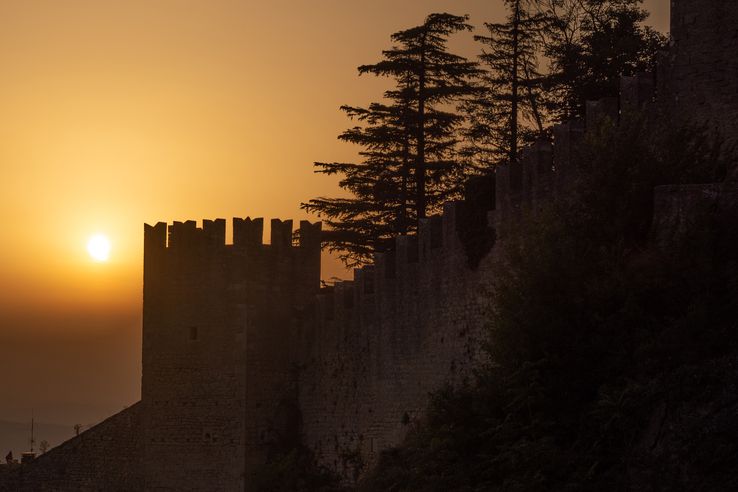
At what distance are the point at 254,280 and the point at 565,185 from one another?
13.6 meters

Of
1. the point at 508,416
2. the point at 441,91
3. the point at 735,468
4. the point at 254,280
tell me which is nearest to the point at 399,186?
the point at 441,91

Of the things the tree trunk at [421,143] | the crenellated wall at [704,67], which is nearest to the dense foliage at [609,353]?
the crenellated wall at [704,67]

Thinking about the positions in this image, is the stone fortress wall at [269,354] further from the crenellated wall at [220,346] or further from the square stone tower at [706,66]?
the square stone tower at [706,66]

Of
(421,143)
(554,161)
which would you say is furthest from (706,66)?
(421,143)

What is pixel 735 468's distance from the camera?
22000 millimetres

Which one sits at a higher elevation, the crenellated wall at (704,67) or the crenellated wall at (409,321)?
the crenellated wall at (704,67)

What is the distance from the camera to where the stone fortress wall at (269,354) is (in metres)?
36.2

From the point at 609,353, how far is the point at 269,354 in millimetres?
17320

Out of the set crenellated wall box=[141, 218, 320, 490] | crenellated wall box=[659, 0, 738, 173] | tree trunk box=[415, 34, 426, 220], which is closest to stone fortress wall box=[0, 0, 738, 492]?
crenellated wall box=[141, 218, 320, 490]

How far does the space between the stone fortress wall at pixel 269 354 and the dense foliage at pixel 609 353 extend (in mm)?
6782

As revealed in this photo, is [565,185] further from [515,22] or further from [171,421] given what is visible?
[515,22]

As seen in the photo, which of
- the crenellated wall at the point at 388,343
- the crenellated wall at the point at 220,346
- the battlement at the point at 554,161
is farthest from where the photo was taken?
the crenellated wall at the point at 220,346

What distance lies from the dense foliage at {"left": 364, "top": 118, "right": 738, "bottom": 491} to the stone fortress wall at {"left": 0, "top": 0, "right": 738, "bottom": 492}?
678cm

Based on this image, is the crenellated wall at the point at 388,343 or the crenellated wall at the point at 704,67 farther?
the crenellated wall at the point at 388,343
